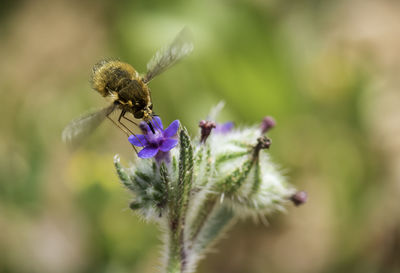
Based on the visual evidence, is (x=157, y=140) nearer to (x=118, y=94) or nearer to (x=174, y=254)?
(x=118, y=94)

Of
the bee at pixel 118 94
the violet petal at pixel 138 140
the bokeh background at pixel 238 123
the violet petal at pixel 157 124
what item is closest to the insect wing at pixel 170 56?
the bee at pixel 118 94

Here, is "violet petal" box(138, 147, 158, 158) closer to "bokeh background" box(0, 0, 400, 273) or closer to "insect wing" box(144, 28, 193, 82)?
"insect wing" box(144, 28, 193, 82)

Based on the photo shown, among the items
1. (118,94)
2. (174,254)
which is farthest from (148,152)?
(174,254)

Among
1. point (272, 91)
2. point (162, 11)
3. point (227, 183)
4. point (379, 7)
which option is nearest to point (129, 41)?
point (162, 11)

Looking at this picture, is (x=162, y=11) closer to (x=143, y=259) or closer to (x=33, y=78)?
(x=33, y=78)

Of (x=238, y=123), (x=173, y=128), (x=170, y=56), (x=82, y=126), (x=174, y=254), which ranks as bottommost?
(x=174, y=254)

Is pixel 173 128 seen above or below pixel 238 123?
below

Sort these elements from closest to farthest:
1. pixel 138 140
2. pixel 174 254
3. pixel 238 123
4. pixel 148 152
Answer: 1. pixel 148 152
2. pixel 138 140
3. pixel 174 254
4. pixel 238 123

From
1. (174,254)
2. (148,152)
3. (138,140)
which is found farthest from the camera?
(174,254)
